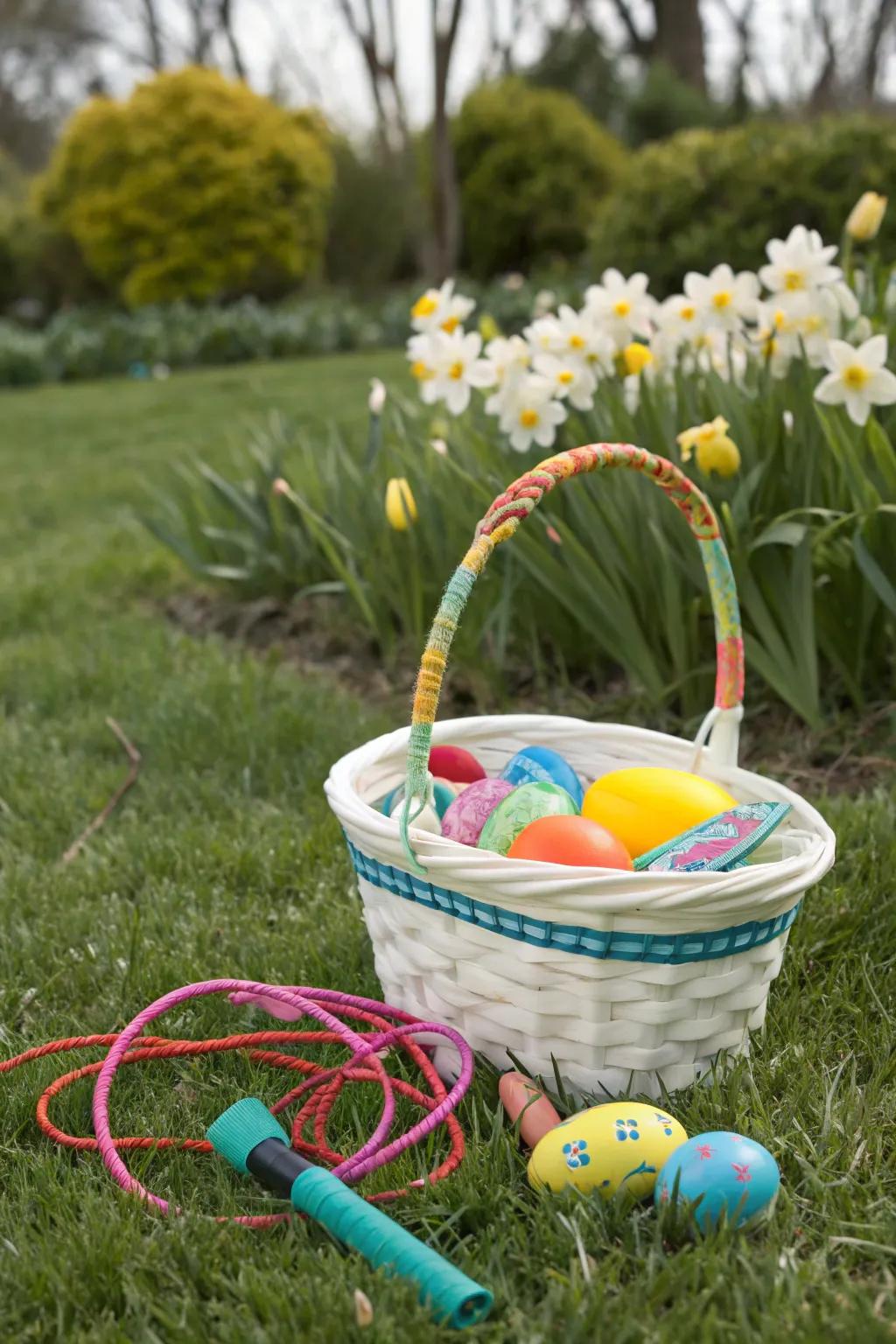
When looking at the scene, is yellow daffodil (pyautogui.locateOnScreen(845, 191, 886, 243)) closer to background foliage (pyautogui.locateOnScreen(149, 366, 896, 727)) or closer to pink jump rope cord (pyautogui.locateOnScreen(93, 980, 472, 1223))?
background foliage (pyautogui.locateOnScreen(149, 366, 896, 727))

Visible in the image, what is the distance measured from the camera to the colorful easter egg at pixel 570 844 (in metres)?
1.31

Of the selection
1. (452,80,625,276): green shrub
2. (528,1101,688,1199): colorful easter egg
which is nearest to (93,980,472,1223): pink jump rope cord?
(528,1101,688,1199): colorful easter egg

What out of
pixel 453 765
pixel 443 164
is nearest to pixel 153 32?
pixel 443 164

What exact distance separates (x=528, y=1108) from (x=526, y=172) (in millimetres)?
13074

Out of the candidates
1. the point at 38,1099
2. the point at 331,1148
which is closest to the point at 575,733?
the point at 331,1148

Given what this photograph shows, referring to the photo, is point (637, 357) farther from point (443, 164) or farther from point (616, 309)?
point (443, 164)

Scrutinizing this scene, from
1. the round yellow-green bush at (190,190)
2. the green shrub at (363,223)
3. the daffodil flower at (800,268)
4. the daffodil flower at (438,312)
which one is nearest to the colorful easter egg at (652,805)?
the daffodil flower at (800,268)

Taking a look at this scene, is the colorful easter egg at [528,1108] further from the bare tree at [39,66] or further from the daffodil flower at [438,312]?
the bare tree at [39,66]

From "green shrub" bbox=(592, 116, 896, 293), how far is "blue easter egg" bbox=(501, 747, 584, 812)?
177 inches

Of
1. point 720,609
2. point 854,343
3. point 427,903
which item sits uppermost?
point 854,343

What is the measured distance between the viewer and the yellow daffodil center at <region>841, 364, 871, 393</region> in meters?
1.84

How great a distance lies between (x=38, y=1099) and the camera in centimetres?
132

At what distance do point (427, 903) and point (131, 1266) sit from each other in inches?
17.3

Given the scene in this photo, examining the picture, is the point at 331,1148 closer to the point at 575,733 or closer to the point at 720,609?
the point at 575,733
